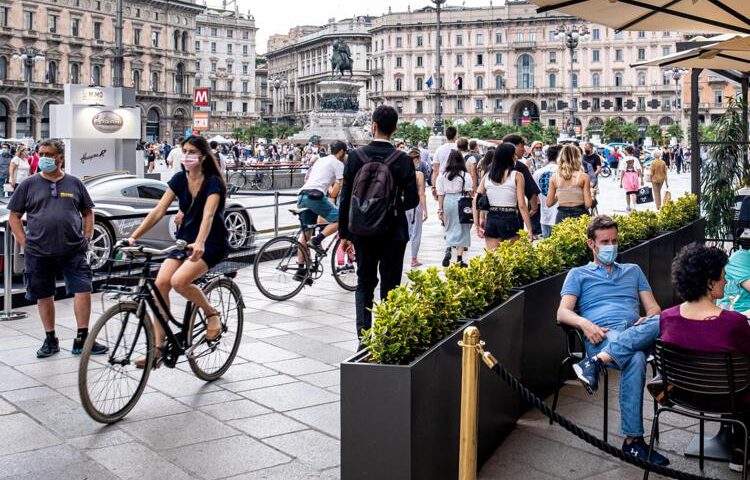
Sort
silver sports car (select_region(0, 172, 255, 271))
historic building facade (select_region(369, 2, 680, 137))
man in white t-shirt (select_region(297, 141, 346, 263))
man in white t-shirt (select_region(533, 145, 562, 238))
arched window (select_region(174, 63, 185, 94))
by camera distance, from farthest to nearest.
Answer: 1. historic building facade (select_region(369, 2, 680, 137))
2. arched window (select_region(174, 63, 185, 94))
3. man in white t-shirt (select_region(533, 145, 562, 238))
4. silver sports car (select_region(0, 172, 255, 271))
5. man in white t-shirt (select_region(297, 141, 346, 263))

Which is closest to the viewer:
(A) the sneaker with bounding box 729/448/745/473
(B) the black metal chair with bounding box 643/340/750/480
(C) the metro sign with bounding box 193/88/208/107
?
(B) the black metal chair with bounding box 643/340/750/480

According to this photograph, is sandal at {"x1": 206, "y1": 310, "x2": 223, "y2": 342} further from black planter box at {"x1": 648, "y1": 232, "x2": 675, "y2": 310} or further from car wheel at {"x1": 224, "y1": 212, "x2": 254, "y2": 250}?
car wheel at {"x1": 224, "y1": 212, "x2": 254, "y2": 250}

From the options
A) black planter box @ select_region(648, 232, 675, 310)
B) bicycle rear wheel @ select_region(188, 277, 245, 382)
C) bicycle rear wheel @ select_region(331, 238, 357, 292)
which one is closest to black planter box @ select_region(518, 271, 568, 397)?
black planter box @ select_region(648, 232, 675, 310)

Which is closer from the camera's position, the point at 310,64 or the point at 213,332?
the point at 213,332

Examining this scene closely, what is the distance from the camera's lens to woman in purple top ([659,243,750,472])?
14.7 ft

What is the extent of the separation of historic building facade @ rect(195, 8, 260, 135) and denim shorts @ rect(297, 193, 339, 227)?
4537 inches

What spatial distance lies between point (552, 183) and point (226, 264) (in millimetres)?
4354

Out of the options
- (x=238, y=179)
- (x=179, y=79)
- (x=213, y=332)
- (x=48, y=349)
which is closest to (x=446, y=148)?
(x=48, y=349)

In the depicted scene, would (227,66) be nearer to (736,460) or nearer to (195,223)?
(195,223)

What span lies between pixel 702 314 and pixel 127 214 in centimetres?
833

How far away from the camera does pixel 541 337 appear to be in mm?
6289

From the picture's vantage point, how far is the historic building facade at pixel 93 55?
8000 centimetres

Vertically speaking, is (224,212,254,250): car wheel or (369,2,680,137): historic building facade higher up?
(369,2,680,137): historic building facade

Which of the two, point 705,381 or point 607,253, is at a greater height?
point 607,253
